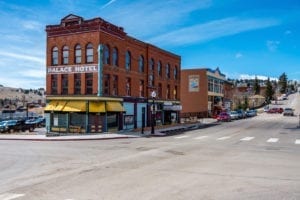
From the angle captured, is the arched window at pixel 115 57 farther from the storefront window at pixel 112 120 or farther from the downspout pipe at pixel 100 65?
the storefront window at pixel 112 120

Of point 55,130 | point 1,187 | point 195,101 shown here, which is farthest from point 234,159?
point 195,101

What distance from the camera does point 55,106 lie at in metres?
39.7

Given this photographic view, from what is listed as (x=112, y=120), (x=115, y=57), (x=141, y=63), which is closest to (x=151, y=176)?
(x=112, y=120)

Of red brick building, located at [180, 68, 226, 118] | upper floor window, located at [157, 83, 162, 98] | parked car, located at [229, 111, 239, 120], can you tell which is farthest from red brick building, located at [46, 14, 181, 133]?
red brick building, located at [180, 68, 226, 118]

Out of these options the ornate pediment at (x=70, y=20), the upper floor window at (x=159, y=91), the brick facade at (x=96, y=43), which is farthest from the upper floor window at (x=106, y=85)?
the upper floor window at (x=159, y=91)

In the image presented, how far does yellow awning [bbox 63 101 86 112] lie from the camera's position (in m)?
38.3

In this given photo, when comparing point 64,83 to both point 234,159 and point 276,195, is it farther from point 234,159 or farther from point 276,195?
point 276,195

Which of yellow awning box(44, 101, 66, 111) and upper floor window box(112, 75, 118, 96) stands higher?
upper floor window box(112, 75, 118, 96)

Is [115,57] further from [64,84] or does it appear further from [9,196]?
[9,196]

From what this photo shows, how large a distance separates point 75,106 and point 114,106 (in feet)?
12.6

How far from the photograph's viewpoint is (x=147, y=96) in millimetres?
48312

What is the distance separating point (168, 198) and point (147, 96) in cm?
3855

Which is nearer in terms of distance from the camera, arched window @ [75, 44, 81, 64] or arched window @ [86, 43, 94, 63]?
arched window @ [86, 43, 94, 63]

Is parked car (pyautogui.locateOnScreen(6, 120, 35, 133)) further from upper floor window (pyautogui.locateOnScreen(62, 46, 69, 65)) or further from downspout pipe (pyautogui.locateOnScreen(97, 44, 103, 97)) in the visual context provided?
downspout pipe (pyautogui.locateOnScreen(97, 44, 103, 97))
